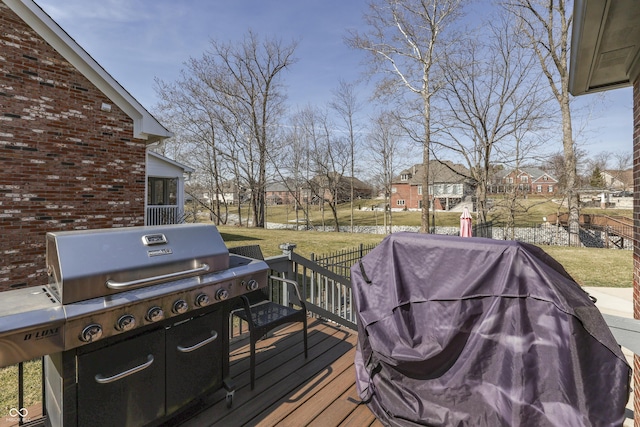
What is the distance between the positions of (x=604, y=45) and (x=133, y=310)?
349 centimetres

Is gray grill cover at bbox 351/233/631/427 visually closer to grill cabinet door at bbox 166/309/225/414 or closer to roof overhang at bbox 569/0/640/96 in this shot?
grill cabinet door at bbox 166/309/225/414

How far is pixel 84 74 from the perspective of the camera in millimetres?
5797

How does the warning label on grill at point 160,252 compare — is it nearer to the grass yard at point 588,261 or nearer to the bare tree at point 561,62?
the grass yard at point 588,261

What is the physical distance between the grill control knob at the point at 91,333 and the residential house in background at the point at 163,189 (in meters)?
10.5

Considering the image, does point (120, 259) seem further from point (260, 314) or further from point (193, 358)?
point (260, 314)

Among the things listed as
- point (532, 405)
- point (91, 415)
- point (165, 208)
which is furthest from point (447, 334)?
point (165, 208)

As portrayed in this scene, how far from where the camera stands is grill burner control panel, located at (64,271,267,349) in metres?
1.59

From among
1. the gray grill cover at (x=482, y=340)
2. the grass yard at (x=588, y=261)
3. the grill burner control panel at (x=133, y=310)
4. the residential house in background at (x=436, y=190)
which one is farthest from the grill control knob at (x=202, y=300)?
the residential house in background at (x=436, y=190)

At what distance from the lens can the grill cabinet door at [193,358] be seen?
2047 millimetres

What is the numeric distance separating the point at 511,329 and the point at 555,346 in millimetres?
194

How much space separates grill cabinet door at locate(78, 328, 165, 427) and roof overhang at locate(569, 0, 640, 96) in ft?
10.6

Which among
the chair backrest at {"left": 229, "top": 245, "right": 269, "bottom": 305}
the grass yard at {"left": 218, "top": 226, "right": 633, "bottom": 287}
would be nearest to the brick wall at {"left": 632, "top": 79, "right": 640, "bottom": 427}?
the chair backrest at {"left": 229, "top": 245, "right": 269, "bottom": 305}

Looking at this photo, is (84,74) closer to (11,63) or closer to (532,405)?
(11,63)

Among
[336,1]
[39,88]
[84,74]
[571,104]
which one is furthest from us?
[571,104]
